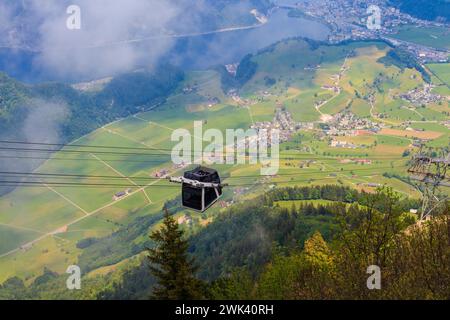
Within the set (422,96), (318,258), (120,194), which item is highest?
(318,258)

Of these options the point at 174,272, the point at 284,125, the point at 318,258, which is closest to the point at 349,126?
the point at 284,125

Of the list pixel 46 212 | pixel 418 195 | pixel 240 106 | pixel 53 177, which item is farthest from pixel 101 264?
pixel 240 106

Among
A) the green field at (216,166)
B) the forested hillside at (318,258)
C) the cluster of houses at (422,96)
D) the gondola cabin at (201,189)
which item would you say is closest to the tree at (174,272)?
the gondola cabin at (201,189)

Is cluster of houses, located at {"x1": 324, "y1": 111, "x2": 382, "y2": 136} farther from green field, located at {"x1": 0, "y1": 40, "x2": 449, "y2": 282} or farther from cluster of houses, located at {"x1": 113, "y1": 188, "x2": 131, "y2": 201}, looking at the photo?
cluster of houses, located at {"x1": 113, "y1": 188, "x2": 131, "y2": 201}

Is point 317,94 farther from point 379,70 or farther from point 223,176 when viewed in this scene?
point 223,176

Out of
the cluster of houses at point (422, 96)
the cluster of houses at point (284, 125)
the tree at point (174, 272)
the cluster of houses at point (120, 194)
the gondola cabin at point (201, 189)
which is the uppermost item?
the gondola cabin at point (201, 189)

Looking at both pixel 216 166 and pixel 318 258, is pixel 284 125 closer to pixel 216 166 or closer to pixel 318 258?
pixel 216 166

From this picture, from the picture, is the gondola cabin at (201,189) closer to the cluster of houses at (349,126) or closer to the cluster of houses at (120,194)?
the cluster of houses at (120,194)

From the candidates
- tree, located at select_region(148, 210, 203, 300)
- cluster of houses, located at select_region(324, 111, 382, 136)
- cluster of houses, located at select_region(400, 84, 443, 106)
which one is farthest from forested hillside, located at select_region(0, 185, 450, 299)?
cluster of houses, located at select_region(400, 84, 443, 106)
